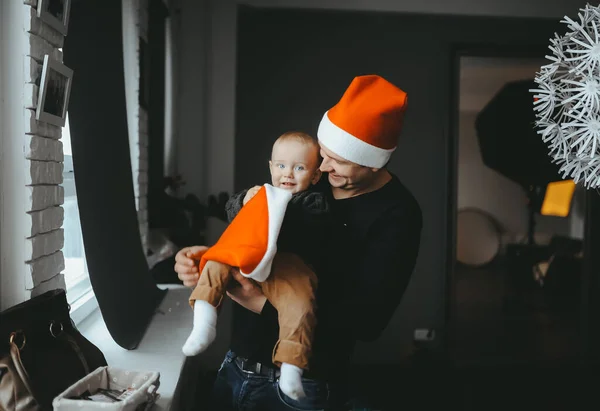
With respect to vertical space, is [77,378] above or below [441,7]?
below

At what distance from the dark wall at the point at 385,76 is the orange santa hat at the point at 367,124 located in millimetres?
2503

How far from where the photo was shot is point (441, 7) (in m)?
3.73

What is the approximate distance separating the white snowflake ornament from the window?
1533 mm

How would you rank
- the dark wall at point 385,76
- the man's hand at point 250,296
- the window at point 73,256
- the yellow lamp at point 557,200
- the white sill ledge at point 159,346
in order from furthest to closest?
the yellow lamp at point 557,200 < the dark wall at point 385,76 < the window at point 73,256 < the white sill ledge at point 159,346 < the man's hand at point 250,296

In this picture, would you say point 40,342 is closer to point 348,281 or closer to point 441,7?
point 348,281

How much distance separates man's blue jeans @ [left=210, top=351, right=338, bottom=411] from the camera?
1.38 metres

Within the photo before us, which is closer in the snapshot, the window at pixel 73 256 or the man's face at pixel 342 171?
the man's face at pixel 342 171

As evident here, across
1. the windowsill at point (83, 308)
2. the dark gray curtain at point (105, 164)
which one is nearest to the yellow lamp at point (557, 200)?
the dark gray curtain at point (105, 164)

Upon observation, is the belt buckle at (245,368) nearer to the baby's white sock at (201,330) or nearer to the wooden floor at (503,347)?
the baby's white sock at (201,330)

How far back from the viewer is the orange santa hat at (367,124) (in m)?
1.37

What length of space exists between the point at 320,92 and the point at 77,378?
2965 mm

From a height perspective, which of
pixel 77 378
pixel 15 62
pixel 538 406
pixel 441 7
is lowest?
pixel 538 406

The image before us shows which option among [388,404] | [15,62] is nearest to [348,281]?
[15,62]

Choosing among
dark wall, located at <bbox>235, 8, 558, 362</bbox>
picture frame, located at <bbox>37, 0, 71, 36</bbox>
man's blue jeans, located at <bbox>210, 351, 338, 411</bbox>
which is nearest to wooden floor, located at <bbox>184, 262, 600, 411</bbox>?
dark wall, located at <bbox>235, 8, 558, 362</bbox>
